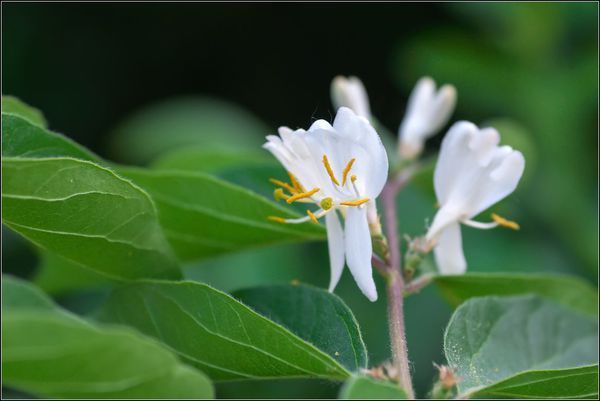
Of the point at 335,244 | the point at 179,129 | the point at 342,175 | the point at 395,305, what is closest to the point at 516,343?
the point at 395,305

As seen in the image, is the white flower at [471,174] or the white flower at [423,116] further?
the white flower at [423,116]

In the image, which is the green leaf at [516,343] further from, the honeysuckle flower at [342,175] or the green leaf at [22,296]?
the green leaf at [22,296]

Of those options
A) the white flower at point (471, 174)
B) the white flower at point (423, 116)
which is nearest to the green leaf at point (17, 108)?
the white flower at point (471, 174)

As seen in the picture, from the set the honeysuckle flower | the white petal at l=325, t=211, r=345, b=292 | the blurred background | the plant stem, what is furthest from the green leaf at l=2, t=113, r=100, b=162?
the blurred background

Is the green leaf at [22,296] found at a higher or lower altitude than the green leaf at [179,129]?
higher

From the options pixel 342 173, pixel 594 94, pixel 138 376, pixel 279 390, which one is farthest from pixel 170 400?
pixel 594 94

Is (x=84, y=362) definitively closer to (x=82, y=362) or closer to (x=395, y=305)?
(x=82, y=362)

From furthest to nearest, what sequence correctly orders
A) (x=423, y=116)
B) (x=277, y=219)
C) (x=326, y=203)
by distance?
(x=423, y=116) < (x=277, y=219) < (x=326, y=203)
